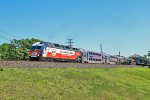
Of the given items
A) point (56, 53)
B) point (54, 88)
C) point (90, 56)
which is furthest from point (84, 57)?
point (54, 88)

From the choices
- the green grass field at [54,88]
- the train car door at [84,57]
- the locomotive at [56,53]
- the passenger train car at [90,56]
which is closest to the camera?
the green grass field at [54,88]

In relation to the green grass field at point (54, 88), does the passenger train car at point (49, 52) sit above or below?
above

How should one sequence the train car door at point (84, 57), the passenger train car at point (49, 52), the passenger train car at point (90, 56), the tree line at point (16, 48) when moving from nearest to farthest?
1. the passenger train car at point (49, 52)
2. the train car door at point (84, 57)
3. the passenger train car at point (90, 56)
4. the tree line at point (16, 48)

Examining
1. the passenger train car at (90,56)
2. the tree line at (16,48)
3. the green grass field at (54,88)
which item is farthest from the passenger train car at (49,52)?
the tree line at (16,48)

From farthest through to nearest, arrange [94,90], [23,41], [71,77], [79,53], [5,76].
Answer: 1. [23,41]
2. [79,53]
3. [71,77]
4. [94,90]
5. [5,76]

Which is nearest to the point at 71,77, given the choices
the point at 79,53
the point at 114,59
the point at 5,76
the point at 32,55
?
the point at 5,76

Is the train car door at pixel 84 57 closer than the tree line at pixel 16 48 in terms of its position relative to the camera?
Yes

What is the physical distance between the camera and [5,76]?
2153 centimetres

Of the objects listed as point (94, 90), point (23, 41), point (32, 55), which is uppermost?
point (23, 41)

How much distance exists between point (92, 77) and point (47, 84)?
9.84 metres

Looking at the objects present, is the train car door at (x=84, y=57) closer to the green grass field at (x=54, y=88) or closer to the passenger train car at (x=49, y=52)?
the passenger train car at (x=49, y=52)

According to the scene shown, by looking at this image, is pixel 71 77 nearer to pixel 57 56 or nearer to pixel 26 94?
pixel 26 94

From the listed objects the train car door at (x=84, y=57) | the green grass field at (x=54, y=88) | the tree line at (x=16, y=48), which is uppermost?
the tree line at (x=16, y=48)

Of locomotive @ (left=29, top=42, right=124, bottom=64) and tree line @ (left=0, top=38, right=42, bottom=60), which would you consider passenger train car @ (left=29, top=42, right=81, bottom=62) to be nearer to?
locomotive @ (left=29, top=42, right=124, bottom=64)
